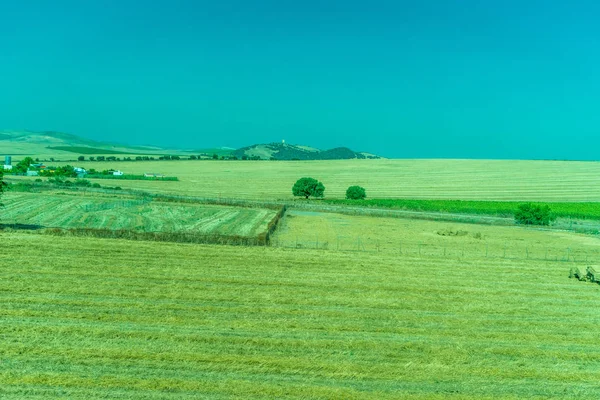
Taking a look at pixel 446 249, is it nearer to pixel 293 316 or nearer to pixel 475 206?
pixel 293 316

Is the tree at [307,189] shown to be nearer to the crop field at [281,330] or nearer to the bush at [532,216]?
the bush at [532,216]

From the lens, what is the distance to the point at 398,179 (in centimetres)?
10900

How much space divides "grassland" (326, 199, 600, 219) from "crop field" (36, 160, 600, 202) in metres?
6.75

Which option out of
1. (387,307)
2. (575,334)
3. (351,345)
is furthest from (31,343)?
(575,334)

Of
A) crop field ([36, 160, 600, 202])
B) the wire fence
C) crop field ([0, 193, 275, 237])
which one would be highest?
crop field ([36, 160, 600, 202])

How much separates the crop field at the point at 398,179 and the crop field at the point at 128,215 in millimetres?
18903

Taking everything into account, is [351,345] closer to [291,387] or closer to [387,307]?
[291,387]

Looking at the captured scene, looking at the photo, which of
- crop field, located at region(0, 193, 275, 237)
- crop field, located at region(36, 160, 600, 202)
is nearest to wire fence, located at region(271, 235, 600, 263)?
crop field, located at region(0, 193, 275, 237)

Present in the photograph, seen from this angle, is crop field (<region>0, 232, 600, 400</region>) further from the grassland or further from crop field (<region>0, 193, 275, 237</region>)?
the grassland

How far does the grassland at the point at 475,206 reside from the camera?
221ft

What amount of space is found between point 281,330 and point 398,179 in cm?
9301

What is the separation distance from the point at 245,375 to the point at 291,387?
1153 millimetres

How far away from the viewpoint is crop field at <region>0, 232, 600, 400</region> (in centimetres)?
1390

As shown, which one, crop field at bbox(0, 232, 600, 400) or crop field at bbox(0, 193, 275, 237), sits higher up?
crop field at bbox(0, 193, 275, 237)
